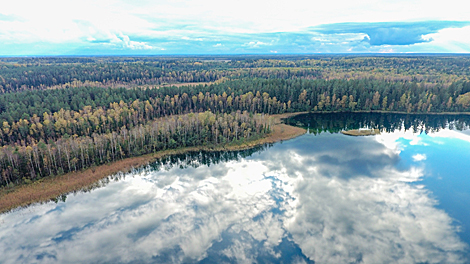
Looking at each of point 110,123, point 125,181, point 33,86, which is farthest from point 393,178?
point 33,86

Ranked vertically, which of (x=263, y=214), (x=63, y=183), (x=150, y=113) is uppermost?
(x=150, y=113)

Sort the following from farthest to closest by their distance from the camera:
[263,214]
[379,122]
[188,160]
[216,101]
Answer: [216,101]
[379,122]
[188,160]
[263,214]

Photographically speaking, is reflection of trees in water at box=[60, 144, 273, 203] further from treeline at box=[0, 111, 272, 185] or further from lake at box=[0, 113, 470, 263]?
treeline at box=[0, 111, 272, 185]

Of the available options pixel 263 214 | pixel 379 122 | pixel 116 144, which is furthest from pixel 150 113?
pixel 379 122

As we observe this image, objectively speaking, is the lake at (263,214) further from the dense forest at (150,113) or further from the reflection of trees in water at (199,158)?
the dense forest at (150,113)

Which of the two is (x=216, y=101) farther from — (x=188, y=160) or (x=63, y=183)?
(x=63, y=183)

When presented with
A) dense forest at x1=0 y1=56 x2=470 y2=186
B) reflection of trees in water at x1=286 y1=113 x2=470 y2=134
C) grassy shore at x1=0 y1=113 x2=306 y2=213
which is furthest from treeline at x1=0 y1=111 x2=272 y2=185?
reflection of trees in water at x1=286 y1=113 x2=470 y2=134
